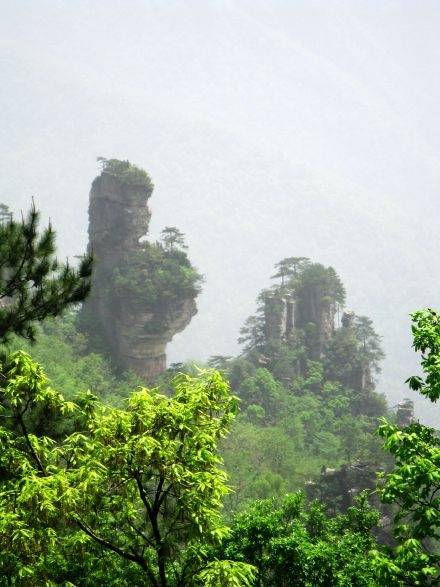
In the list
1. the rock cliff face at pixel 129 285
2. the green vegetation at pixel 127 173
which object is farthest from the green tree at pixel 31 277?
the green vegetation at pixel 127 173

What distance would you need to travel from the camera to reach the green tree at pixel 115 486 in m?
6.98

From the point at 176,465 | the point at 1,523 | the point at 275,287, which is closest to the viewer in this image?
the point at 1,523

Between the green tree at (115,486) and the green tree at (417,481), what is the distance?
176 cm

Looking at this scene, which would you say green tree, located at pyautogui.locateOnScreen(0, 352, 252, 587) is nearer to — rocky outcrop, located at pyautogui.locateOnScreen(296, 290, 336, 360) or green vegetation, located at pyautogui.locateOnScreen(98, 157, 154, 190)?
green vegetation, located at pyautogui.locateOnScreen(98, 157, 154, 190)

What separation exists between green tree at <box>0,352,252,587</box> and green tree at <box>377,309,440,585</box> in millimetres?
1761

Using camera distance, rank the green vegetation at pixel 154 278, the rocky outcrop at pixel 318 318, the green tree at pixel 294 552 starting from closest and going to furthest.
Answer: the green tree at pixel 294 552
the green vegetation at pixel 154 278
the rocky outcrop at pixel 318 318

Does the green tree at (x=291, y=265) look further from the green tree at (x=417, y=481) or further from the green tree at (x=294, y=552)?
the green tree at (x=417, y=481)

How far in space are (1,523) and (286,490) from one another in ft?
112

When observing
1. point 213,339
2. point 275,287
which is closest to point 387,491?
point 275,287

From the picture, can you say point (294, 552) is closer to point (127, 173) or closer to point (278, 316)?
point (127, 173)

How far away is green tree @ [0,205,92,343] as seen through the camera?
12086 millimetres

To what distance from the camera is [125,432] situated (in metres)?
7.28

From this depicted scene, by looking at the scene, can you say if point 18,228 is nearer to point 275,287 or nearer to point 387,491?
point 387,491

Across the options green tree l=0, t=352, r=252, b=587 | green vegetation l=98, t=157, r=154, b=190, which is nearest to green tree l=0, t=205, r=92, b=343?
green tree l=0, t=352, r=252, b=587
